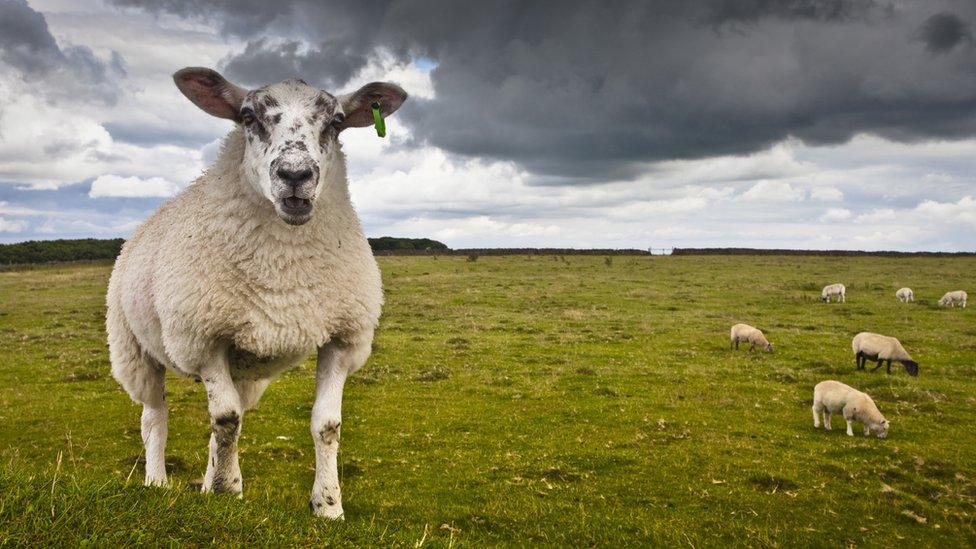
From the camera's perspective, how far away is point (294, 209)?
4598mm

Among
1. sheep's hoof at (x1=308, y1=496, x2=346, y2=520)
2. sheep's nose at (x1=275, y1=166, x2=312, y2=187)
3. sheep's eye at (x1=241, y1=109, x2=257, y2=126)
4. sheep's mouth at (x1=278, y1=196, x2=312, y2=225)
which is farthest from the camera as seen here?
sheep's eye at (x1=241, y1=109, x2=257, y2=126)

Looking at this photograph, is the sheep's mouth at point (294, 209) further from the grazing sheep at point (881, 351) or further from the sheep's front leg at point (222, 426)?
the grazing sheep at point (881, 351)

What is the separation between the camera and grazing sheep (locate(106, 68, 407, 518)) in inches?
195

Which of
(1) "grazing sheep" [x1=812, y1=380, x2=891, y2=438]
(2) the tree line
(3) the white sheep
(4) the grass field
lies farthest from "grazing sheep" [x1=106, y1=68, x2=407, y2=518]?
(2) the tree line

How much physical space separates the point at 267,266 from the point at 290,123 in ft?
4.04

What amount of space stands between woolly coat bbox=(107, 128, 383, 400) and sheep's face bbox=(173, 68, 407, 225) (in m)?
0.28

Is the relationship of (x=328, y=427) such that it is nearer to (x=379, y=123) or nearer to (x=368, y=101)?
(x=379, y=123)

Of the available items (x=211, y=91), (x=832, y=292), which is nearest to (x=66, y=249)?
(x=832, y=292)

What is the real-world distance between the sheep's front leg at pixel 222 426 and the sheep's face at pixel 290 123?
1.53 metres

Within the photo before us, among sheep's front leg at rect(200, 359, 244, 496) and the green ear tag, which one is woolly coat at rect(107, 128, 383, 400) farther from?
the green ear tag

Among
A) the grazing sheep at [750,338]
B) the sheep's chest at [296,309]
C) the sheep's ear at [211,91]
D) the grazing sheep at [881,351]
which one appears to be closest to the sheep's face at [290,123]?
the sheep's ear at [211,91]

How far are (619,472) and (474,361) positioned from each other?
32.7ft

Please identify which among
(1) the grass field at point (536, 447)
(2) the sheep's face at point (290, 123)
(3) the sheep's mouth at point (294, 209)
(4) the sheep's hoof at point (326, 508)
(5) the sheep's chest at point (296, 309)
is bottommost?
(1) the grass field at point (536, 447)

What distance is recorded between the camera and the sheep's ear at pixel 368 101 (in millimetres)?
5781
